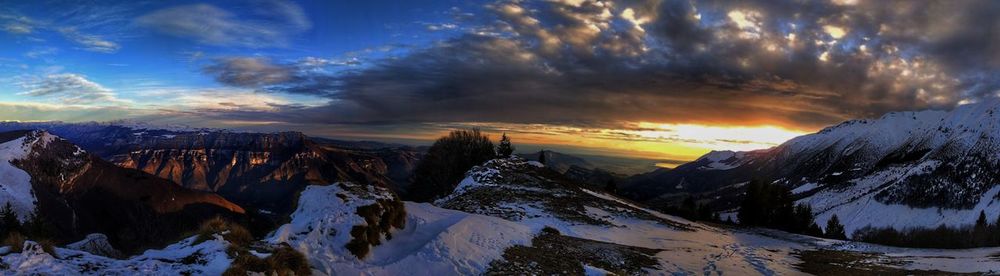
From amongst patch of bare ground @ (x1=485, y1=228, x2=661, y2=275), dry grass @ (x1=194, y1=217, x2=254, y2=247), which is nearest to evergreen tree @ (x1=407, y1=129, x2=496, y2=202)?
patch of bare ground @ (x1=485, y1=228, x2=661, y2=275)

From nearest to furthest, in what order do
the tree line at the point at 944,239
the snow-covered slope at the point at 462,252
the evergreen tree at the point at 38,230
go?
1. the snow-covered slope at the point at 462,252
2. the evergreen tree at the point at 38,230
3. the tree line at the point at 944,239

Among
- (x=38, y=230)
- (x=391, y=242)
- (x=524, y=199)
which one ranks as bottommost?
(x=38, y=230)

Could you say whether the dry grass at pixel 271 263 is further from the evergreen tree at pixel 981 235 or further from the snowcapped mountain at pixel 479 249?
the evergreen tree at pixel 981 235

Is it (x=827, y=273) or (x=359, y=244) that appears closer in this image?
(x=359, y=244)

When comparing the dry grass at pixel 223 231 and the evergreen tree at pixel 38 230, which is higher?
the dry grass at pixel 223 231

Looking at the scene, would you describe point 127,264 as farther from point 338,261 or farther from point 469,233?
point 469,233

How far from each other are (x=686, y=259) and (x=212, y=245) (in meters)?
20.2

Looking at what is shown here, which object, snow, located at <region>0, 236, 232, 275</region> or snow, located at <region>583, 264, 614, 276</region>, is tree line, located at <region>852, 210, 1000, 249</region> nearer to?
snow, located at <region>583, 264, 614, 276</region>

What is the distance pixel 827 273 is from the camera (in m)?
22.9

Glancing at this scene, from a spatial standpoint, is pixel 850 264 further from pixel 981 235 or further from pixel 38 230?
A: pixel 981 235

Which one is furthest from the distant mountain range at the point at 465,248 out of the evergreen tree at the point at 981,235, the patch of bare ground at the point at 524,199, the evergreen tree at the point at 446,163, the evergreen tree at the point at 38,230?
the evergreen tree at the point at 981,235

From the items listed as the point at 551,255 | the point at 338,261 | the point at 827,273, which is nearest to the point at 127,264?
the point at 338,261

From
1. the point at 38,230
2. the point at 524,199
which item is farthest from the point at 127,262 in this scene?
the point at 38,230

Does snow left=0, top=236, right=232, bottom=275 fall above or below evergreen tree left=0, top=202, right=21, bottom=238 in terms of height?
above
